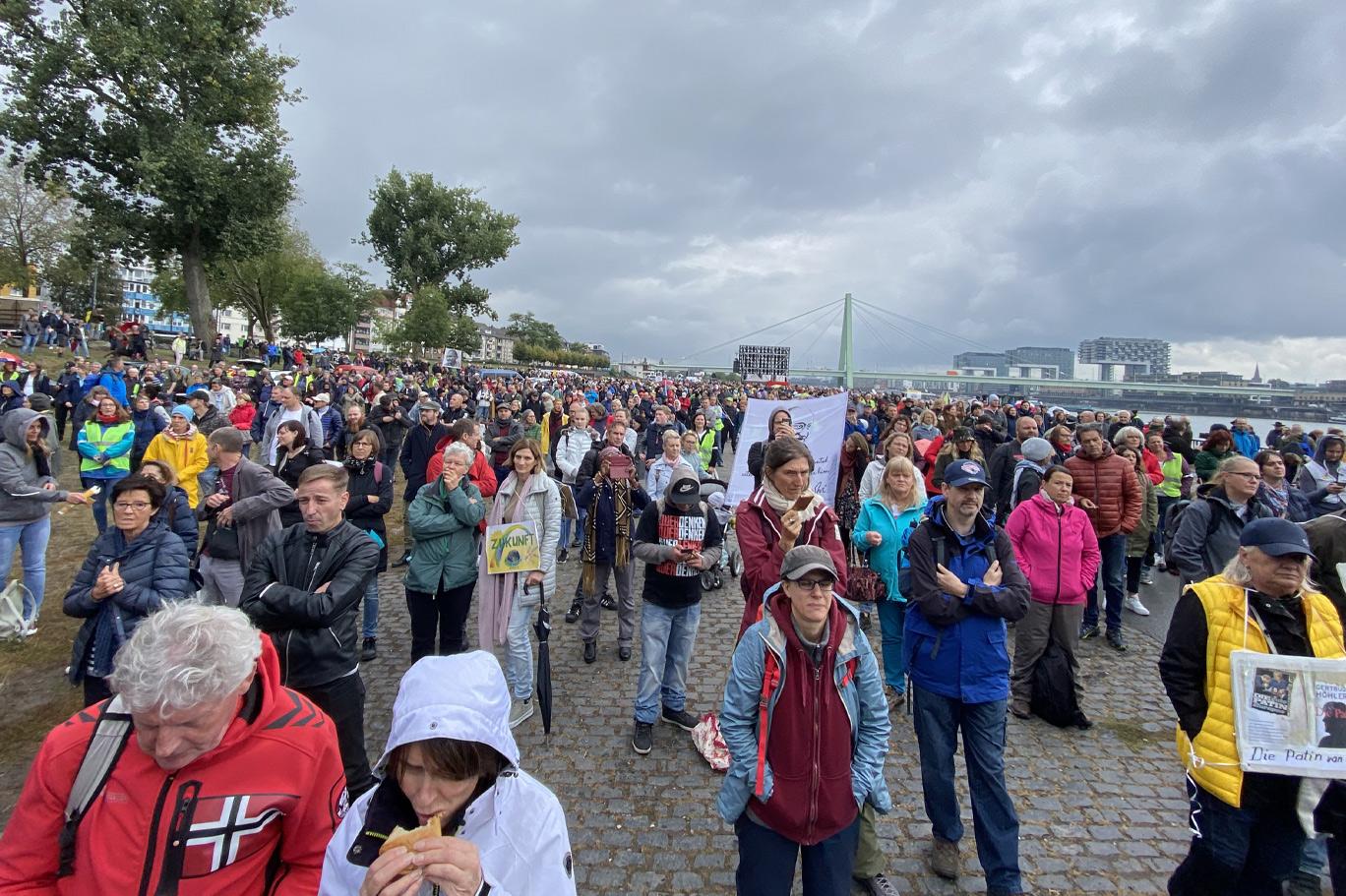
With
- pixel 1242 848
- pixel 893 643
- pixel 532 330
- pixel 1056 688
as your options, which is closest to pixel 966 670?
pixel 1242 848

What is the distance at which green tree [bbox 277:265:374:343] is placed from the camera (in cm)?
5172

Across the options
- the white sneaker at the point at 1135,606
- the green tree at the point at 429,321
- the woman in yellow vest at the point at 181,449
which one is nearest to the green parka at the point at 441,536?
the woman in yellow vest at the point at 181,449

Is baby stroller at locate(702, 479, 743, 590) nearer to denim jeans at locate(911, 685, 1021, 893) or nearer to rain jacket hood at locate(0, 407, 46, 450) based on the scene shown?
denim jeans at locate(911, 685, 1021, 893)

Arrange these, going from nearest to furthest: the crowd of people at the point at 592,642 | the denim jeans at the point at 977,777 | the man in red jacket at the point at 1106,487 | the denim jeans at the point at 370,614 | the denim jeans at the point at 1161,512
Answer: the crowd of people at the point at 592,642, the denim jeans at the point at 977,777, the denim jeans at the point at 370,614, the man in red jacket at the point at 1106,487, the denim jeans at the point at 1161,512

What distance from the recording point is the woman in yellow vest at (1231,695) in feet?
8.05

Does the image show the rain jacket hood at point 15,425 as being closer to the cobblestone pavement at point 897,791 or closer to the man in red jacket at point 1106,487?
the cobblestone pavement at point 897,791

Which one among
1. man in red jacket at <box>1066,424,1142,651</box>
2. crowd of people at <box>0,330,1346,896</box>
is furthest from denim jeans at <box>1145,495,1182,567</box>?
man in red jacket at <box>1066,424,1142,651</box>

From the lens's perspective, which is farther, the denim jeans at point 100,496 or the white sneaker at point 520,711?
the denim jeans at point 100,496

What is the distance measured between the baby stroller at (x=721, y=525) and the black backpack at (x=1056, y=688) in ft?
8.07

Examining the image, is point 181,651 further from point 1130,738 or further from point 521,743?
point 1130,738

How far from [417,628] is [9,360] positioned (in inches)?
637

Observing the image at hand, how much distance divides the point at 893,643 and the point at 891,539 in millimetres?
861

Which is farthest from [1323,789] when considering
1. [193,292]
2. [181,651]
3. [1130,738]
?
[193,292]

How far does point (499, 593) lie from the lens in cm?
474
